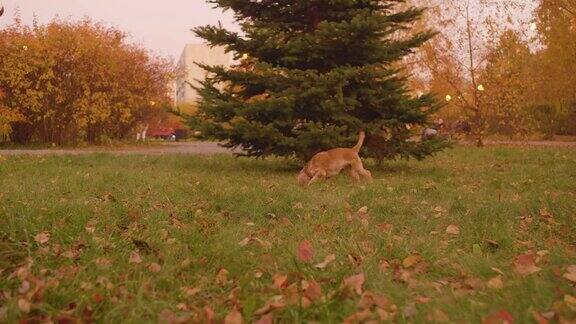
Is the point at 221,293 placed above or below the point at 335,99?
below

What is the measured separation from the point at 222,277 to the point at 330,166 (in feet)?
16.8

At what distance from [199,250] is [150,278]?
22.8 inches

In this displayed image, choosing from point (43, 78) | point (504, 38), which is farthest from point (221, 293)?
point (504, 38)

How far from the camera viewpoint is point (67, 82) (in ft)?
65.7

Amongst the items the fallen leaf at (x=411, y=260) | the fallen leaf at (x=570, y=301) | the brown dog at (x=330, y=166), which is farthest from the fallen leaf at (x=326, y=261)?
the brown dog at (x=330, y=166)

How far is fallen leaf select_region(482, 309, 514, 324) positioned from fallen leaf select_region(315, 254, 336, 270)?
3.76 ft

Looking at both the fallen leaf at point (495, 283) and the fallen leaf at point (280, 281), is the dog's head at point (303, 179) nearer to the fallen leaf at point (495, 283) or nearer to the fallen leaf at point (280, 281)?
the fallen leaf at point (280, 281)

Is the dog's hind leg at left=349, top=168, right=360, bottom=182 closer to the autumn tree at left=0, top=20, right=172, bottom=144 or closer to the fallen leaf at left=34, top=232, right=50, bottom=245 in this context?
the fallen leaf at left=34, top=232, right=50, bottom=245

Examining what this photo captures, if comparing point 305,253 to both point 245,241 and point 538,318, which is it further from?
point 538,318

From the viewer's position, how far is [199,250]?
12.1 ft

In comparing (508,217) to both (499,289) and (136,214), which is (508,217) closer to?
(499,289)

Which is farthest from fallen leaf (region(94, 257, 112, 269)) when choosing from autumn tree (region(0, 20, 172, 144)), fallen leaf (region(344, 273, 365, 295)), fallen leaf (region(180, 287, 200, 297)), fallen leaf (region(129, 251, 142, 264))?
autumn tree (region(0, 20, 172, 144))

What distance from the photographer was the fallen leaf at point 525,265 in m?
3.18

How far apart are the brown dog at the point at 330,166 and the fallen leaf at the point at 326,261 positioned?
4.11m
